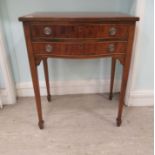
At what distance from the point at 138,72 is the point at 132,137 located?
529 mm

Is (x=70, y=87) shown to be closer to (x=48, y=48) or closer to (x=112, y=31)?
(x=48, y=48)

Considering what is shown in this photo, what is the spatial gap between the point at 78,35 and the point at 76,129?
0.69m

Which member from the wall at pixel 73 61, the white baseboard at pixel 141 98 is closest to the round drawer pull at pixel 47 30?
the wall at pixel 73 61

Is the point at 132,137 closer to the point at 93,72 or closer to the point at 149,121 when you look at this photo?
the point at 149,121

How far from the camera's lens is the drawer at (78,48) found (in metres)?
0.98

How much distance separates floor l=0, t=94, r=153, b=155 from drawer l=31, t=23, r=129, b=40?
68cm

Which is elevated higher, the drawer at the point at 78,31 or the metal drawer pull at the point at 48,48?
the drawer at the point at 78,31

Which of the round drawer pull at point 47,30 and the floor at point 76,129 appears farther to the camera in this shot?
the floor at point 76,129

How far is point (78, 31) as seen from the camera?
3.12ft

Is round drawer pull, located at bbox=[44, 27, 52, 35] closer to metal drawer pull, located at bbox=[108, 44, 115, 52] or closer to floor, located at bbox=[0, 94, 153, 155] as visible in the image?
metal drawer pull, located at bbox=[108, 44, 115, 52]

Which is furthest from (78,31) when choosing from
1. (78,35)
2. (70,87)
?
(70,87)

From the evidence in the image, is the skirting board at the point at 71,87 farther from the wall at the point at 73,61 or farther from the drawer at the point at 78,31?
the drawer at the point at 78,31

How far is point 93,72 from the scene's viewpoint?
5.32ft

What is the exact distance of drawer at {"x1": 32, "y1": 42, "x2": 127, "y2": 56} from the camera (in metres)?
0.98
